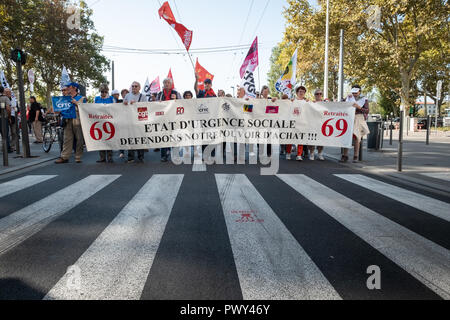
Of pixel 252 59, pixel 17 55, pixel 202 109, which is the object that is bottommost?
pixel 202 109

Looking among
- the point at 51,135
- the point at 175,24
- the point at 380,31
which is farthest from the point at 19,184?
the point at 380,31

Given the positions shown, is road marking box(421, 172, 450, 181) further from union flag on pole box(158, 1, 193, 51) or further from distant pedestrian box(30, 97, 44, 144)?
distant pedestrian box(30, 97, 44, 144)

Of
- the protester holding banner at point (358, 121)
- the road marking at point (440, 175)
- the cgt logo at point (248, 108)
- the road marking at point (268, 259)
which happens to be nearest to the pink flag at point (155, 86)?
the cgt logo at point (248, 108)

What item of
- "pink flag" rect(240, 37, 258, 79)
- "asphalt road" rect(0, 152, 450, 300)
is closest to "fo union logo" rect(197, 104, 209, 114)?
"asphalt road" rect(0, 152, 450, 300)

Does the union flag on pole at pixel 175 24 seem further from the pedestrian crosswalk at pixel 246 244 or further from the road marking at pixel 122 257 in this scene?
the road marking at pixel 122 257

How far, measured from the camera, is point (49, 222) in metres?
4.08

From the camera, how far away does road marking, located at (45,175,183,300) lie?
2443 millimetres

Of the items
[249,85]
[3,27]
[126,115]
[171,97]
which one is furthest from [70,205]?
[3,27]

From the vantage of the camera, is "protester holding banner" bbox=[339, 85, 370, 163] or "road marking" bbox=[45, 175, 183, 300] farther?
"protester holding banner" bbox=[339, 85, 370, 163]

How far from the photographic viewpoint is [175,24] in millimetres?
13102

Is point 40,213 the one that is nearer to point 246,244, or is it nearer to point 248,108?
point 246,244

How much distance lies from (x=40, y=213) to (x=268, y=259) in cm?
308

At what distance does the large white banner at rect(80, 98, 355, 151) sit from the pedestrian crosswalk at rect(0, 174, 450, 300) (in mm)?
3910
